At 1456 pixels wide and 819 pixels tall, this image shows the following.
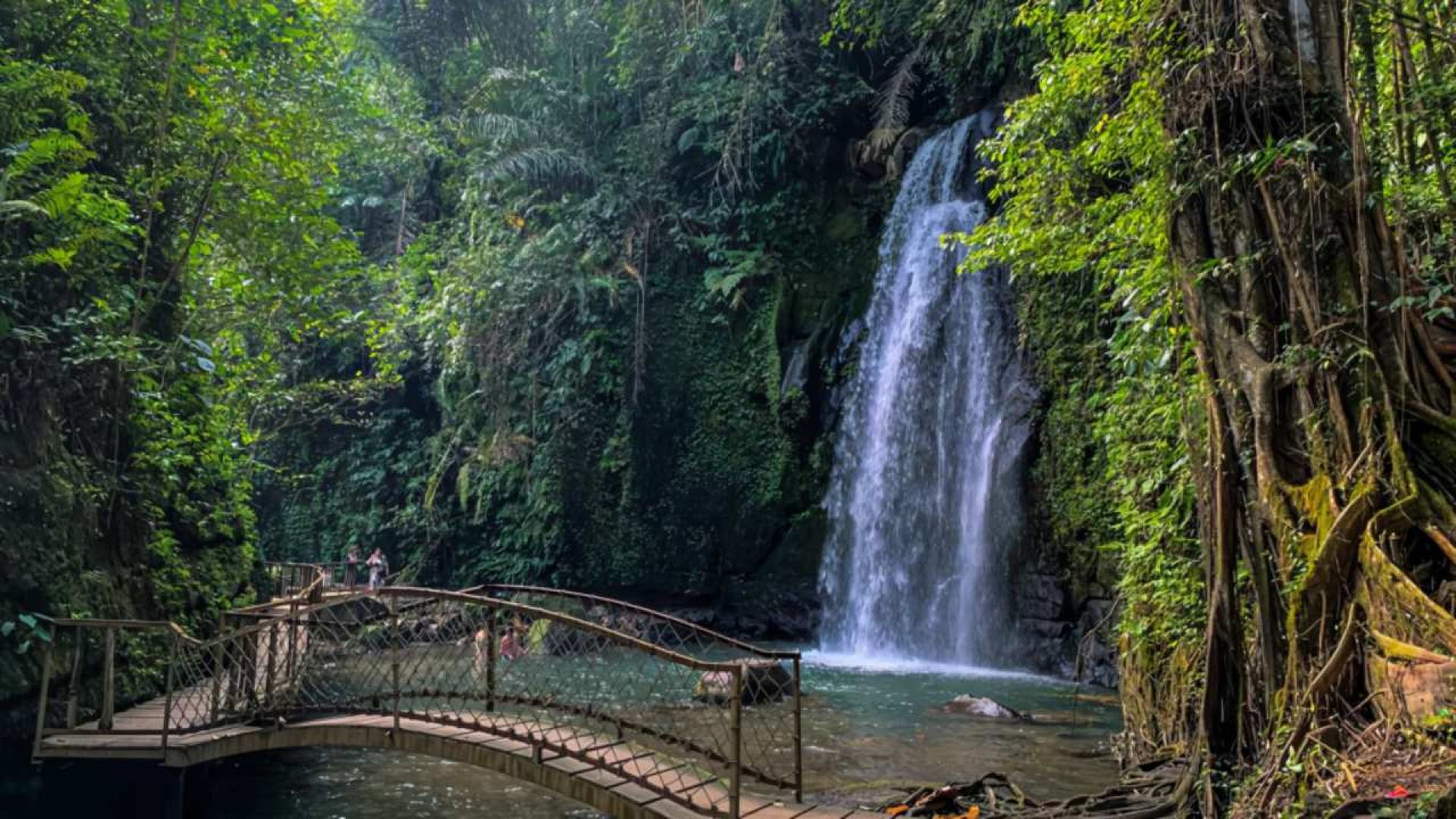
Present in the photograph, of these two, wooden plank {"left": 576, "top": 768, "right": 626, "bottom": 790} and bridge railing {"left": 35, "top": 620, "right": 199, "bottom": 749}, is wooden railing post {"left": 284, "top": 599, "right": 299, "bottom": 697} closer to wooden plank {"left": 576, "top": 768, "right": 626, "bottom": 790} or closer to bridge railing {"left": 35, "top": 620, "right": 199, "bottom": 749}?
bridge railing {"left": 35, "top": 620, "right": 199, "bottom": 749}

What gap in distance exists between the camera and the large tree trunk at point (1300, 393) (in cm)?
457

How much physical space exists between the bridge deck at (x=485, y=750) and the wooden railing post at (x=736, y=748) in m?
0.16

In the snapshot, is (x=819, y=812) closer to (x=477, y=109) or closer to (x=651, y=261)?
(x=651, y=261)

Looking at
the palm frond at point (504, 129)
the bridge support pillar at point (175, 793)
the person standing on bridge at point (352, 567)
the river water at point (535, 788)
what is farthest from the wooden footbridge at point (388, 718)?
the palm frond at point (504, 129)

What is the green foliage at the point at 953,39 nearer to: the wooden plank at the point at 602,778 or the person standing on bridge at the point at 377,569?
the wooden plank at the point at 602,778

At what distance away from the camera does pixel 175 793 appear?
284 inches

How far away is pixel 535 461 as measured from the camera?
19.7 m

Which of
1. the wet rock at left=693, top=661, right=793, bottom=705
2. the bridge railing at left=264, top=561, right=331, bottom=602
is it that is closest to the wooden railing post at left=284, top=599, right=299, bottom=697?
the wet rock at left=693, top=661, right=793, bottom=705

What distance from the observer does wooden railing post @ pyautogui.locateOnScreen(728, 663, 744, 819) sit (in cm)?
555

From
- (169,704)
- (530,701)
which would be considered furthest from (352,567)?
(530,701)

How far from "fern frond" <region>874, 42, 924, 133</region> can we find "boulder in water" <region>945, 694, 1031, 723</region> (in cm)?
1073

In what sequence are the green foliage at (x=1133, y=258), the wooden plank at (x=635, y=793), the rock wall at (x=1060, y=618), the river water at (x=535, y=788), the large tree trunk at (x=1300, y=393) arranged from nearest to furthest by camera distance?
the large tree trunk at (x=1300, y=393) → the wooden plank at (x=635, y=793) → the green foliage at (x=1133, y=258) → the river water at (x=535, y=788) → the rock wall at (x=1060, y=618)

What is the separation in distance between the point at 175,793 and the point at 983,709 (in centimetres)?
770

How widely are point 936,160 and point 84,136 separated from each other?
12.7 metres
